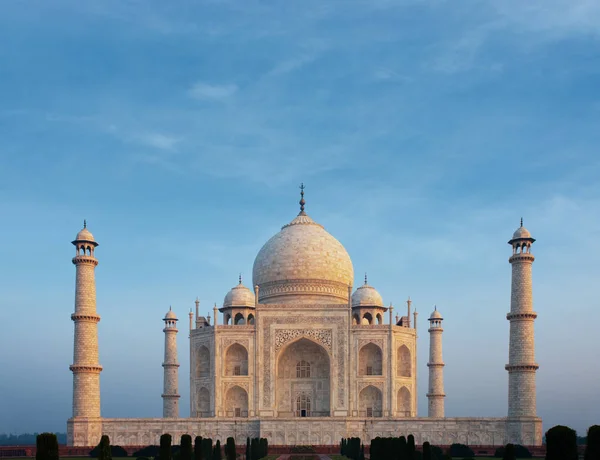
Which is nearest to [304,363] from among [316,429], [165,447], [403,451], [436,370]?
[316,429]

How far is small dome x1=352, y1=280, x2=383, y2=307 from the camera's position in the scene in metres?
34.2

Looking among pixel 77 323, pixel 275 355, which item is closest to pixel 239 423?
pixel 275 355

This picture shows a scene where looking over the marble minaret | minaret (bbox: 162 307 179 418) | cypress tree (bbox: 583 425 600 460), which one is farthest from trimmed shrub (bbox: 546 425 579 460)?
minaret (bbox: 162 307 179 418)

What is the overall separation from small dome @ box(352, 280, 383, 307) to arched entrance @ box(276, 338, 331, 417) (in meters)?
2.74

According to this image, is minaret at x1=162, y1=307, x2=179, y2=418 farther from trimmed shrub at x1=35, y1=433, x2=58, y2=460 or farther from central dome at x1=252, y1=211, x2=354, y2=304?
trimmed shrub at x1=35, y1=433, x2=58, y2=460

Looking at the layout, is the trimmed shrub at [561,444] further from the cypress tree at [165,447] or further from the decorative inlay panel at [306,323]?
the decorative inlay panel at [306,323]

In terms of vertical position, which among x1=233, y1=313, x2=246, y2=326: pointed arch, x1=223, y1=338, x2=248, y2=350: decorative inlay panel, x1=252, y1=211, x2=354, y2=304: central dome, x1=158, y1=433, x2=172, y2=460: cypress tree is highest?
x1=252, y1=211, x2=354, y2=304: central dome

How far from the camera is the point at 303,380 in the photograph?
108 ft

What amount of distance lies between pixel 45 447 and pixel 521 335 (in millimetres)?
19984

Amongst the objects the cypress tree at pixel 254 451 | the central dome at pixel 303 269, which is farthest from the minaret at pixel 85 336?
the central dome at pixel 303 269

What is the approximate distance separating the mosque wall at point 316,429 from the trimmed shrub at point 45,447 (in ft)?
53.3

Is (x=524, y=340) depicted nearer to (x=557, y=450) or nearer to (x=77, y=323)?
(x=77, y=323)

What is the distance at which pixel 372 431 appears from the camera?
29.3 metres

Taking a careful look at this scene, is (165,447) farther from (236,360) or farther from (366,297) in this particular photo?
(366,297)
